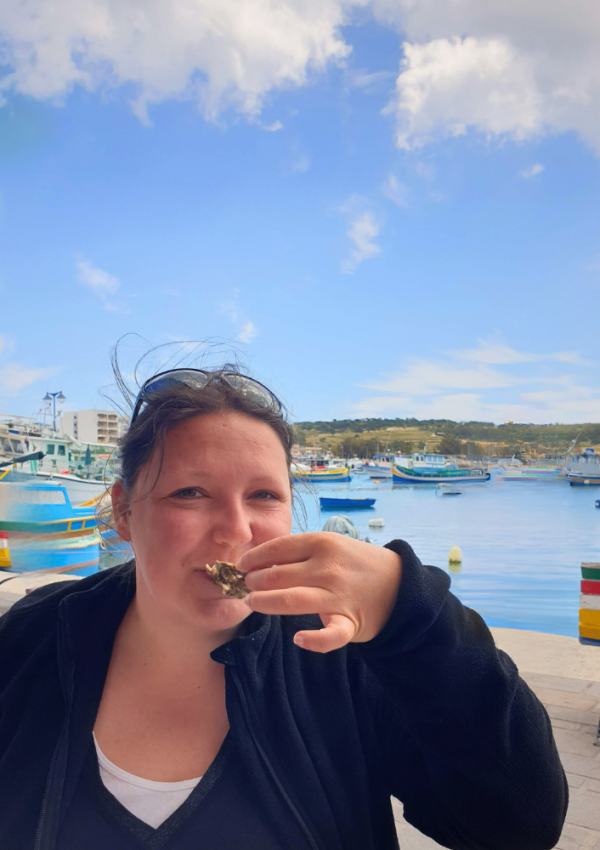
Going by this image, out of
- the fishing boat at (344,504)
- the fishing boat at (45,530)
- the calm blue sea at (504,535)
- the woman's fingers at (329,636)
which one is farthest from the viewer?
the fishing boat at (344,504)

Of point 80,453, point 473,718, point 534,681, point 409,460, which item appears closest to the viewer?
point 473,718

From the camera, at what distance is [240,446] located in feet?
2.84

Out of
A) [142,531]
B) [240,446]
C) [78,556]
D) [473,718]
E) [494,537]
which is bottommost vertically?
[494,537]

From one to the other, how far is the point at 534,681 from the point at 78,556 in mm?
7701

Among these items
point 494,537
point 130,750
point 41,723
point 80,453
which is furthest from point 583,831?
point 494,537

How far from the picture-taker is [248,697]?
2.81ft

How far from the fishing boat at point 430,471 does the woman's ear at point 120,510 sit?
109ft

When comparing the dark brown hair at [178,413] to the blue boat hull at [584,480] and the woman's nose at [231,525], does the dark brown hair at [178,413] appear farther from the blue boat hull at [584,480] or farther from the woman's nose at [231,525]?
the blue boat hull at [584,480]

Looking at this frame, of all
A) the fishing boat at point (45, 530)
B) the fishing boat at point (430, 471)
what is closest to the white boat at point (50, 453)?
the fishing boat at point (45, 530)

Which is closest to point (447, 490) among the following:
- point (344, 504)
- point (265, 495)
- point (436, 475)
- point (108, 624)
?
point (436, 475)

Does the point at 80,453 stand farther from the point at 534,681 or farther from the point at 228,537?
the point at 228,537

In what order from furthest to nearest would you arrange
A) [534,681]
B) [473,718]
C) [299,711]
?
[534,681] < [299,711] < [473,718]

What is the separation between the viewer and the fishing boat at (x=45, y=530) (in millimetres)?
8031

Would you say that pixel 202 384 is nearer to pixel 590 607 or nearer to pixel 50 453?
pixel 590 607
